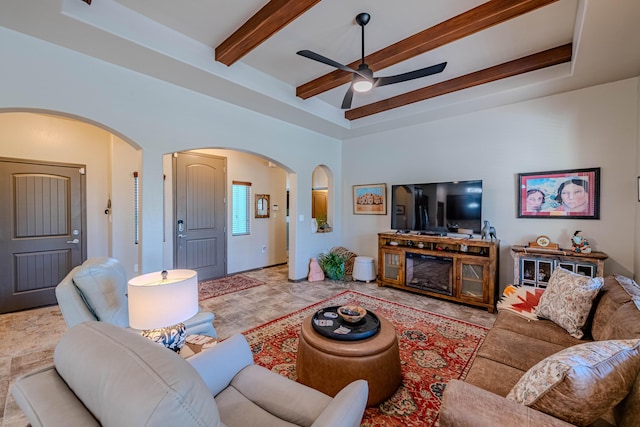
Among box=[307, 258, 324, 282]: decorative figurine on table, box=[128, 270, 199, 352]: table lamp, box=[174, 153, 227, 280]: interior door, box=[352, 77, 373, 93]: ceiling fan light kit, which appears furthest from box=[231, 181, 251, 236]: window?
box=[128, 270, 199, 352]: table lamp

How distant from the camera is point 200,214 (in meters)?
5.26

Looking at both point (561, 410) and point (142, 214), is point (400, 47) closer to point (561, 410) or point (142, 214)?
point (561, 410)

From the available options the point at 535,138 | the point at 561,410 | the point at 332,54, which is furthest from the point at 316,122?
the point at 561,410

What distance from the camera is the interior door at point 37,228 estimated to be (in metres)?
3.60

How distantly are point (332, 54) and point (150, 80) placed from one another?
2.22 m

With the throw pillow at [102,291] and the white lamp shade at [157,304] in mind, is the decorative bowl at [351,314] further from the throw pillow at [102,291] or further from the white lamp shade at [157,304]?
the throw pillow at [102,291]

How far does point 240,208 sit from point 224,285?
1748mm

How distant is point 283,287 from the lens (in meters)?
4.84

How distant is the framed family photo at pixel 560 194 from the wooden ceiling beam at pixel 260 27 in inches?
145

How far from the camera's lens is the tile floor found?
242 centimetres

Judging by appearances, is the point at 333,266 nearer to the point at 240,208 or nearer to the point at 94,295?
the point at 240,208

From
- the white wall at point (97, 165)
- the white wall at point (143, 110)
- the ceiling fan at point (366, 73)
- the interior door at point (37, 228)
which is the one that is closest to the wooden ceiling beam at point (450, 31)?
the ceiling fan at point (366, 73)

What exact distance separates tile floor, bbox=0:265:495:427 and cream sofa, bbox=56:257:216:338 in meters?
0.82

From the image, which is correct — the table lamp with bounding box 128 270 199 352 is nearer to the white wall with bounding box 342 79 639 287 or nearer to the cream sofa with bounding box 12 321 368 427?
the cream sofa with bounding box 12 321 368 427
